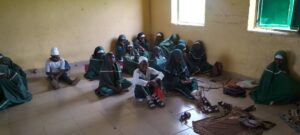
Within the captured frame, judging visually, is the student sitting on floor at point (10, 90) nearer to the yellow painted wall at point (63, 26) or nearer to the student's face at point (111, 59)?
the yellow painted wall at point (63, 26)

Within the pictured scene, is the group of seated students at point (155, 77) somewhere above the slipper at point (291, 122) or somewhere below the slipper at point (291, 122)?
above

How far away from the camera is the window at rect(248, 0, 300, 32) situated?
371 cm

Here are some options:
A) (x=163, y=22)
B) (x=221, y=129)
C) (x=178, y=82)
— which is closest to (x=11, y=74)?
(x=178, y=82)

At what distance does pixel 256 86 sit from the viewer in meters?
4.06

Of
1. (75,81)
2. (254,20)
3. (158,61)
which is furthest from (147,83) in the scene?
(254,20)

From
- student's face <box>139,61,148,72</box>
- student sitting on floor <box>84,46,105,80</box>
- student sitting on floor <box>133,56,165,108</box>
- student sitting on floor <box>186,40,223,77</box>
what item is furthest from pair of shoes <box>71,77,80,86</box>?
student sitting on floor <box>186,40,223,77</box>

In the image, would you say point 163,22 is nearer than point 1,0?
No

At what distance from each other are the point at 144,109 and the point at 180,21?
3.29 meters

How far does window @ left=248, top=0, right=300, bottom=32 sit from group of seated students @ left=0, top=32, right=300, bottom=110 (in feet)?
1.68

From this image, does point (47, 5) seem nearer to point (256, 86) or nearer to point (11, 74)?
point (11, 74)

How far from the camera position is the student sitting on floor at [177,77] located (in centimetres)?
402

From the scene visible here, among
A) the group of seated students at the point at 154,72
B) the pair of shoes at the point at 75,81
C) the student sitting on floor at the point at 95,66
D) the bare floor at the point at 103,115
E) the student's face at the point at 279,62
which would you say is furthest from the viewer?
the student sitting on floor at the point at 95,66

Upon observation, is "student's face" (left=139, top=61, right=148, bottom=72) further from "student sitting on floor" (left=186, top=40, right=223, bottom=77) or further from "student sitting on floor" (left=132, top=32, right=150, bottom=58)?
"student sitting on floor" (left=132, top=32, right=150, bottom=58)

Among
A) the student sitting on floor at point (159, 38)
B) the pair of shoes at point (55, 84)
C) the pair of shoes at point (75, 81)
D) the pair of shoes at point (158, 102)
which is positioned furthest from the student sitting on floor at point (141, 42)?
the pair of shoes at point (158, 102)
